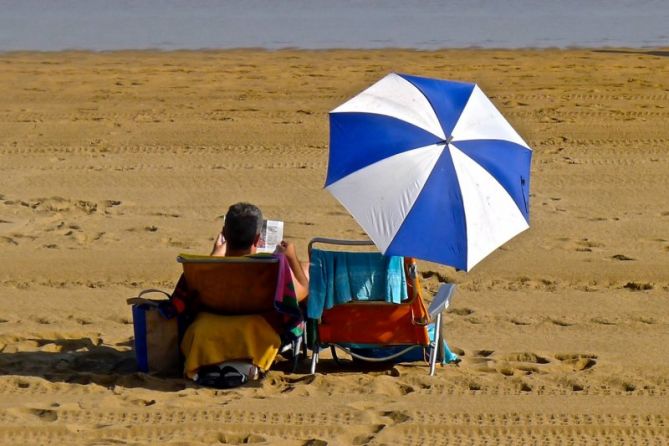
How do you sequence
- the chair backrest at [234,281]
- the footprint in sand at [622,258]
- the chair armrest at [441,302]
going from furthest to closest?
1. the footprint in sand at [622,258]
2. the chair armrest at [441,302]
3. the chair backrest at [234,281]

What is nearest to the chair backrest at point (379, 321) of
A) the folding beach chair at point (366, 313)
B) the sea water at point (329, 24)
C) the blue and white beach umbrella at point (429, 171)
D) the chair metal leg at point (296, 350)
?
the folding beach chair at point (366, 313)

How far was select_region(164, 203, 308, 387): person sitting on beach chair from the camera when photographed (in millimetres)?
6371

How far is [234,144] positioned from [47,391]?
635cm

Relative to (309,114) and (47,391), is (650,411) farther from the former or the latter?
(309,114)

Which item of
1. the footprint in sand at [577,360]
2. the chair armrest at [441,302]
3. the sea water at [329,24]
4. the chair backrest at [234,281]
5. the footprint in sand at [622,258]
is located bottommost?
the footprint in sand at [577,360]

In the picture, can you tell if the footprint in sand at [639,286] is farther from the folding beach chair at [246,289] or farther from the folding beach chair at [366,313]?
the folding beach chair at [246,289]

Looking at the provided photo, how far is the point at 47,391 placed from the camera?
6.37 metres

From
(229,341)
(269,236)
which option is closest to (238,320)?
(229,341)

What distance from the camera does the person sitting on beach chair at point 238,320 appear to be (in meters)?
6.37

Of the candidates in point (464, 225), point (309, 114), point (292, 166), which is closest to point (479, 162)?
point (464, 225)

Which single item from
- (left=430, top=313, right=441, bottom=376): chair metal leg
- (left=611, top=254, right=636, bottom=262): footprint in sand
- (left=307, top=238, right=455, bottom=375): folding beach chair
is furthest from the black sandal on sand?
(left=611, top=254, right=636, bottom=262): footprint in sand

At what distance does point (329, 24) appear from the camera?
23547 mm

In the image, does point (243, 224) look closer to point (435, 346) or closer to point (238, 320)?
point (238, 320)

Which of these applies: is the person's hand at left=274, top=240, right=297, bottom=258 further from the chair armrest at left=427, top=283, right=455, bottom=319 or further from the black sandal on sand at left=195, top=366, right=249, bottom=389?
the chair armrest at left=427, top=283, right=455, bottom=319
